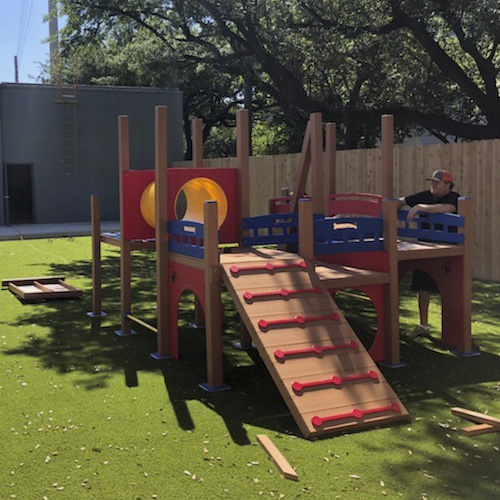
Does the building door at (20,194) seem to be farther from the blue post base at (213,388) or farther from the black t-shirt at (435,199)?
the blue post base at (213,388)

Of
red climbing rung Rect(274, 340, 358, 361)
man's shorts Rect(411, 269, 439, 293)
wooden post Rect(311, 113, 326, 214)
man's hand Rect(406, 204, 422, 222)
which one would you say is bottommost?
red climbing rung Rect(274, 340, 358, 361)

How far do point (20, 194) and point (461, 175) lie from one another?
→ 17.6 meters

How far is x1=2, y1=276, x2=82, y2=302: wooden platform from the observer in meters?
9.98

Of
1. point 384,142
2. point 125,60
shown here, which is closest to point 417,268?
point 384,142

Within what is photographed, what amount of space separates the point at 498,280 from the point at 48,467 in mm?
9369

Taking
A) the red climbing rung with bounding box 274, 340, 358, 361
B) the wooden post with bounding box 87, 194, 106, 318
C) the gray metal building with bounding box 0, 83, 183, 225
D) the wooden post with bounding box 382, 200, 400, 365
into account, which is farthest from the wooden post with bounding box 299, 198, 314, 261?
the gray metal building with bounding box 0, 83, 183, 225

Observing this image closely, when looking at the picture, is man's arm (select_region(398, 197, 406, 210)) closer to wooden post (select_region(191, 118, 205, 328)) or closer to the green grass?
the green grass

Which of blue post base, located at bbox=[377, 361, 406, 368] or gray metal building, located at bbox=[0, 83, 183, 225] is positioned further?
gray metal building, located at bbox=[0, 83, 183, 225]

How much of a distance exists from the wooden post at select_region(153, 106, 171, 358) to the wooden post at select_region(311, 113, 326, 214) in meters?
1.66

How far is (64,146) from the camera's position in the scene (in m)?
25.0

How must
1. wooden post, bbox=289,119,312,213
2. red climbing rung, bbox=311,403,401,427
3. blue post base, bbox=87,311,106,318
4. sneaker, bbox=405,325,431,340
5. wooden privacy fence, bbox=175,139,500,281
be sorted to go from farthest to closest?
wooden privacy fence, bbox=175,139,500,281 → blue post base, bbox=87,311,106,318 → wooden post, bbox=289,119,312,213 → sneaker, bbox=405,325,431,340 → red climbing rung, bbox=311,403,401,427

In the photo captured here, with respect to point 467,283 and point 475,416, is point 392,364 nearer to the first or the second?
point 467,283

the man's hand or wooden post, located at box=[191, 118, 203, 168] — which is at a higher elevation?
wooden post, located at box=[191, 118, 203, 168]

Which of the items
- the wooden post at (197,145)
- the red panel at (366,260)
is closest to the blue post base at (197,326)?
the wooden post at (197,145)
